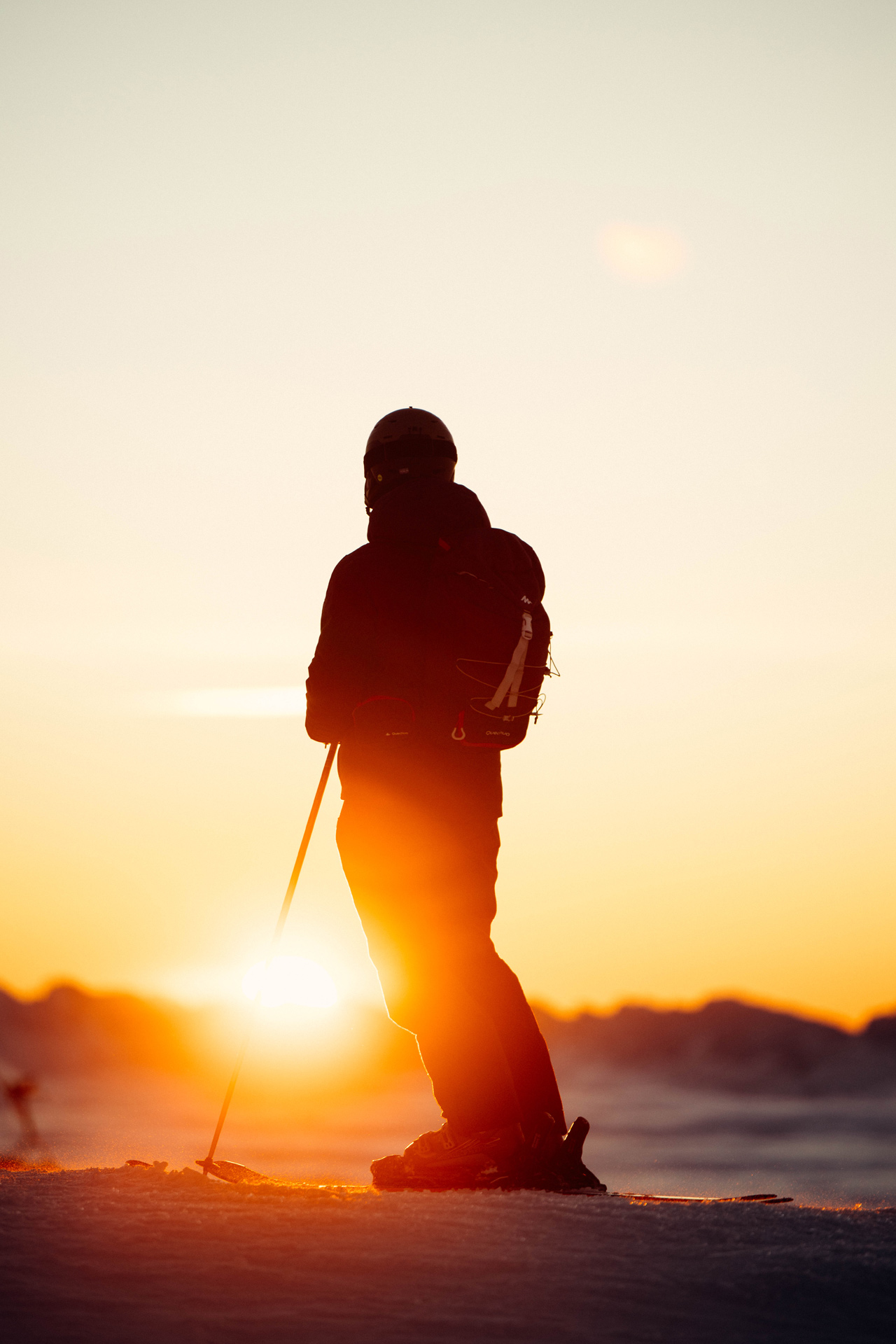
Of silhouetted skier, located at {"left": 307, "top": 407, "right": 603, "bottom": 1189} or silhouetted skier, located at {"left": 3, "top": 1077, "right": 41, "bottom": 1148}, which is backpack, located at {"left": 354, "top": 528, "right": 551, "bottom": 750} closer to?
silhouetted skier, located at {"left": 307, "top": 407, "right": 603, "bottom": 1189}

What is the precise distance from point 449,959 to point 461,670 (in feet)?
4.20

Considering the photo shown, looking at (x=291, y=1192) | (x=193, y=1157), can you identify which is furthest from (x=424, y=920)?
(x=193, y=1157)

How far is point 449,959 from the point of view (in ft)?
18.3

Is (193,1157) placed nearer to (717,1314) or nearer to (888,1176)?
(717,1314)

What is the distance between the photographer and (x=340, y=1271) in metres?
3.68

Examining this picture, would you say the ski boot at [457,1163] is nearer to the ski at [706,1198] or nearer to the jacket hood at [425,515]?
the ski at [706,1198]

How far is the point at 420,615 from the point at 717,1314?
10.3ft

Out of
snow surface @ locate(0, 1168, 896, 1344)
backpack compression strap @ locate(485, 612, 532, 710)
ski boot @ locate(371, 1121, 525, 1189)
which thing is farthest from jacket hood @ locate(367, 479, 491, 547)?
snow surface @ locate(0, 1168, 896, 1344)

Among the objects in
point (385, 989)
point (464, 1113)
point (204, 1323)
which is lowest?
point (204, 1323)

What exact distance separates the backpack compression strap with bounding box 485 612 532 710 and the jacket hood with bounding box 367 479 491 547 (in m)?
0.56

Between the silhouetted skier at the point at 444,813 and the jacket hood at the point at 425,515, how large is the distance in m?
0.02

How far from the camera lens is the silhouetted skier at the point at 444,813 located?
5547 mm

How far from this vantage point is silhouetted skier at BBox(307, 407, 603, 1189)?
555 cm

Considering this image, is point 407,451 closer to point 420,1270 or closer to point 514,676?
point 514,676
